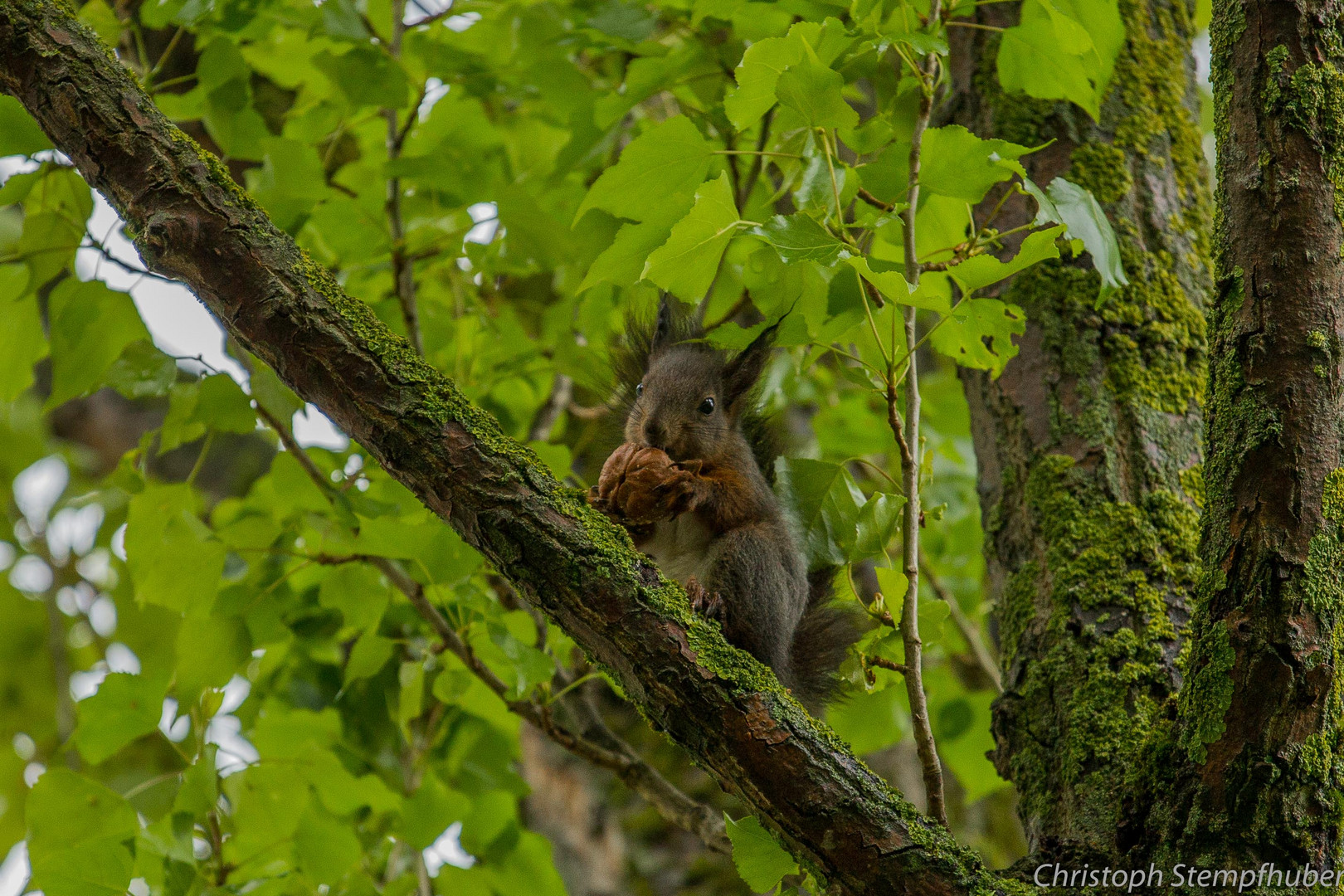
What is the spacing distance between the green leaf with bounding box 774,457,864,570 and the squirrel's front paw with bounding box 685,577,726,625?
36 centimetres

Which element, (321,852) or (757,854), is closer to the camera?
(757,854)

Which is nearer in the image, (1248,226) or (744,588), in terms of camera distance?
(1248,226)

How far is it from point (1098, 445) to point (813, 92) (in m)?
1.01

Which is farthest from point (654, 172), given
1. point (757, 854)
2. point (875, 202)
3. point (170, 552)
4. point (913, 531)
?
point (170, 552)

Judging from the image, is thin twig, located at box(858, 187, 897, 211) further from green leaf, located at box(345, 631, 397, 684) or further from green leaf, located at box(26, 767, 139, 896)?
green leaf, located at box(26, 767, 139, 896)

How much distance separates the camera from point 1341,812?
A: 4.62 ft

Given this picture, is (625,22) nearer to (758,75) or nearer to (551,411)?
(758,75)

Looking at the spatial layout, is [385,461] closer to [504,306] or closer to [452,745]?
[452,745]

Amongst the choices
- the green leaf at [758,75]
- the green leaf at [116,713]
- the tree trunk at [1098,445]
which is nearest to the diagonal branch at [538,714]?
the green leaf at [116,713]

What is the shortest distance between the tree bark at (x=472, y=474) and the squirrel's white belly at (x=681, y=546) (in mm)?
690

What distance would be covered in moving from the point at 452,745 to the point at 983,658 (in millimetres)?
1530

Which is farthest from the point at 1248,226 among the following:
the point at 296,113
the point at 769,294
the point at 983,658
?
the point at 296,113

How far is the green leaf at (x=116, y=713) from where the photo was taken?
198 cm

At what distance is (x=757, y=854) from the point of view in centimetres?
151
